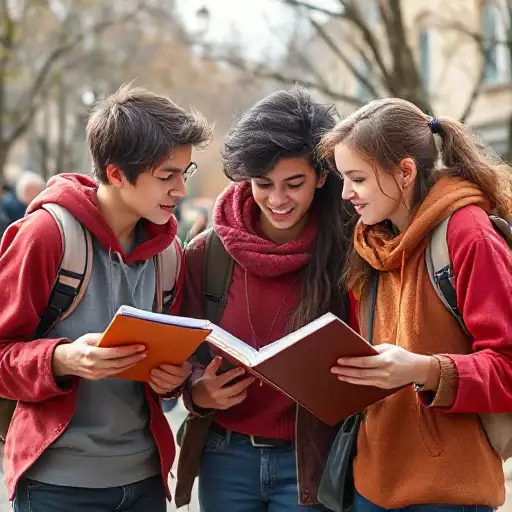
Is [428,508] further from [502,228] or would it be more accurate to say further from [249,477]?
[502,228]

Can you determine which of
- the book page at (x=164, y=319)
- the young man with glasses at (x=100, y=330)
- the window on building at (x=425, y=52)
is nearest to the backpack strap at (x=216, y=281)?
the young man with glasses at (x=100, y=330)

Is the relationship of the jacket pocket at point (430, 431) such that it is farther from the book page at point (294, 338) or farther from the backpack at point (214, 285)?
the backpack at point (214, 285)

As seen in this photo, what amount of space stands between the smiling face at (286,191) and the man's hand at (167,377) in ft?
2.05

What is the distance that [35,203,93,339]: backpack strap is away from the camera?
8.11 feet

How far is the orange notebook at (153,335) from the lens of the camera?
215 centimetres

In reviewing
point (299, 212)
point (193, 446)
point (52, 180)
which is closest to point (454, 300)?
point (299, 212)

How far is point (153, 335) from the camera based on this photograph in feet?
7.38

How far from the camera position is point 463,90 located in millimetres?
17781

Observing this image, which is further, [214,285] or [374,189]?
[214,285]

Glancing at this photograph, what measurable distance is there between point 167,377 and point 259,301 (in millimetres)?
507

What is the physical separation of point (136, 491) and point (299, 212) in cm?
108

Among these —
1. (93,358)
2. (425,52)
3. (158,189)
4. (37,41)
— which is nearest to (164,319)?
(93,358)

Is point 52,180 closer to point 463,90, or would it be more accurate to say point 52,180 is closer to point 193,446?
point 193,446

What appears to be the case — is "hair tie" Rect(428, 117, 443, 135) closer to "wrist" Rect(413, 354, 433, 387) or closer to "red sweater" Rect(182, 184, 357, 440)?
"red sweater" Rect(182, 184, 357, 440)
